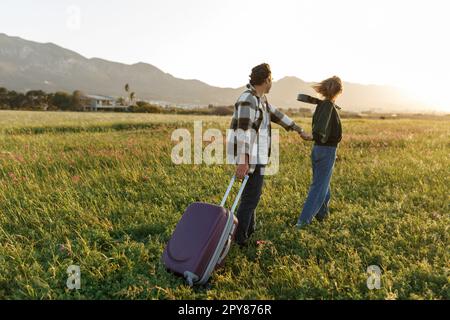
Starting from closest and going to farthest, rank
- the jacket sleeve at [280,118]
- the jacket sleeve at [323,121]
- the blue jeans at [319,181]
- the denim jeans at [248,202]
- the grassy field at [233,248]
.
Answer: the grassy field at [233,248]
the denim jeans at [248,202]
the jacket sleeve at [280,118]
the jacket sleeve at [323,121]
the blue jeans at [319,181]

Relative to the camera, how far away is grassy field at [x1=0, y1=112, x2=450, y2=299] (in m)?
4.08

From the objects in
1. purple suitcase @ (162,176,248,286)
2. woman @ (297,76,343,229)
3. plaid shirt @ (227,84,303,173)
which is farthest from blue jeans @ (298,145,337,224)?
purple suitcase @ (162,176,248,286)

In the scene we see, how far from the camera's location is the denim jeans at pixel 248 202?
16.8 ft

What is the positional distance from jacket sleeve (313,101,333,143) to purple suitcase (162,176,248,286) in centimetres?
224

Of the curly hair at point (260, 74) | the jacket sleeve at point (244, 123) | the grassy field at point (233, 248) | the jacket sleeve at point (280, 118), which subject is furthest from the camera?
the jacket sleeve at point (280, 118)

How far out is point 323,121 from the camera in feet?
18.3

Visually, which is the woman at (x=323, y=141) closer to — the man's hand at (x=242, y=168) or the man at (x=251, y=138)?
the man at (x=251, y=138)

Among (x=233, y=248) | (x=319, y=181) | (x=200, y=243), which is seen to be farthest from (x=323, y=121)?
(x=200, y=243)

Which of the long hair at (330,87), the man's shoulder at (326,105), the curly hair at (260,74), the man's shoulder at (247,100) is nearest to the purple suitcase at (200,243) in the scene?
the man's shoulder at (247,100)

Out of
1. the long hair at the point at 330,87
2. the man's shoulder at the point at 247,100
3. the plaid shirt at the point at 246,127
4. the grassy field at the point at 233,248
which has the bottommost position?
the grassy field at the point at 233,248

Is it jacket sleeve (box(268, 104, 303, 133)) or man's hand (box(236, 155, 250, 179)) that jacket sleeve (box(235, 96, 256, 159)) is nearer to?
man's hand (box(236, 155, 250, 179))

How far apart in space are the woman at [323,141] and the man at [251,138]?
0.90m

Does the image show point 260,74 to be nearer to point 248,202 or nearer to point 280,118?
point 280,118
